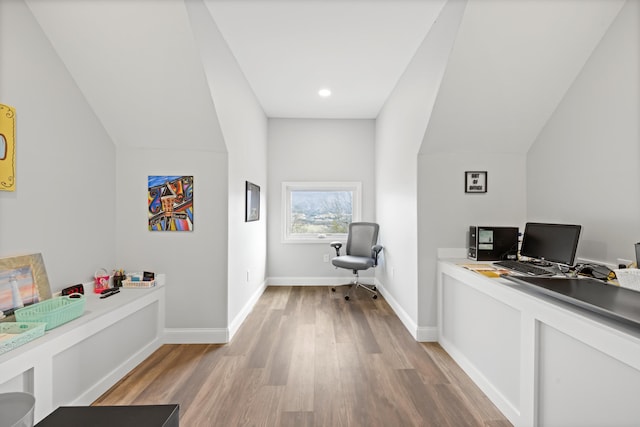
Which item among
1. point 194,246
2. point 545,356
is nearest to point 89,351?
point 194,246

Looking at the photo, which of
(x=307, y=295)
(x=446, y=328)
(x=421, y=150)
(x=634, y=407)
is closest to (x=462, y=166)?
(x=421, y=150)

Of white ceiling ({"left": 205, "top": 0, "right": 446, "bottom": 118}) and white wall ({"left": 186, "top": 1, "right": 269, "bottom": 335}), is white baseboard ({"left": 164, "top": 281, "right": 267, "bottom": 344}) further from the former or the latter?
white ceiling ({"left": 205, "top": 0, "right": 446, "bottom": 118})

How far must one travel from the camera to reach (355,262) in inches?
167

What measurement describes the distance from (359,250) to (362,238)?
19cm

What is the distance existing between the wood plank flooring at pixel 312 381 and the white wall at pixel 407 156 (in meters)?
0.56

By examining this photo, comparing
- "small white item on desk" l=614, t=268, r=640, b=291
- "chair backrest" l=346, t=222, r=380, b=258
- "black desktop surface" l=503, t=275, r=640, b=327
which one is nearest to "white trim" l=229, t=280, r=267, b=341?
"chair backrest" l=346, t=222, r=380, b=258

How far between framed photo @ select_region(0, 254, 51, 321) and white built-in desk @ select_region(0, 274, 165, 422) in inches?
11.2

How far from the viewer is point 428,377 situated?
2270 millimetres

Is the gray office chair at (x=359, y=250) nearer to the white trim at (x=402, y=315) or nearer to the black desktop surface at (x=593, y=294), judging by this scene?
the white trim at (x=402, y=315)

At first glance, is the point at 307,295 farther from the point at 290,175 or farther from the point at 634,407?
the point at 634,407

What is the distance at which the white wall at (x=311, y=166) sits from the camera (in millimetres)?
4965

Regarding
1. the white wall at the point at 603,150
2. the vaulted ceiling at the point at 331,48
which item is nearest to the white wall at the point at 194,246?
the vaulted ceiling at the point at 331,48

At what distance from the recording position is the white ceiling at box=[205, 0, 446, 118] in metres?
2.30

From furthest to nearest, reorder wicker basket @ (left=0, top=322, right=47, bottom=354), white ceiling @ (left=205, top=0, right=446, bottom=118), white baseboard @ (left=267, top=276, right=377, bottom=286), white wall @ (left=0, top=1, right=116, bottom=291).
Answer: white baseboard @ (left=267, top=276, right=377, bottom=286) < white ceiling @ (left=205, top=0, right=446, bottom=118) < white wall @ (left=0, top=1, right=116, bottom=291) < wicker basket @ (left=0, top=322, right=47, bottom=354)
